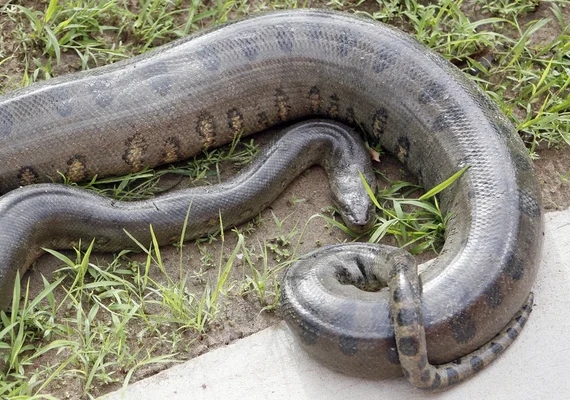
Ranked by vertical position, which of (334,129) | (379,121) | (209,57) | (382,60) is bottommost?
(334,129)

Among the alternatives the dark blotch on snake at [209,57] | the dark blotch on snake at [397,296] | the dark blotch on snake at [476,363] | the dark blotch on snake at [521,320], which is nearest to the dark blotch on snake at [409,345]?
the dark blotch on snake at [397,296]

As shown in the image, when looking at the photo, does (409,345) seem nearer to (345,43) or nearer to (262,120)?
(262,120)

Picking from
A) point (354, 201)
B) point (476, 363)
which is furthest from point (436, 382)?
point (354, 201)

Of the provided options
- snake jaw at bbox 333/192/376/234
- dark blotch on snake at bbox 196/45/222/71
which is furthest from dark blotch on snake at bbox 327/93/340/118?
dark blotch on snake at bbox 196/45/222/71

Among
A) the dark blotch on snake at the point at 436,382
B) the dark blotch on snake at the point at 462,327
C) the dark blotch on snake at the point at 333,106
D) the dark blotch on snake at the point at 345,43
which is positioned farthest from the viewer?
the dark blotch on snake at the point at 333,106

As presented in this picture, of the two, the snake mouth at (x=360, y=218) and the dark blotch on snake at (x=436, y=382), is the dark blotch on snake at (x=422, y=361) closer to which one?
the dark blotch on snake at (x=436, y=382)

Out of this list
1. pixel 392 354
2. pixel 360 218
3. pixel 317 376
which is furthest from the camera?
pixel 360 218

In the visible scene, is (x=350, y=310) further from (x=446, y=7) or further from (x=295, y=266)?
(x=446, y=7)
